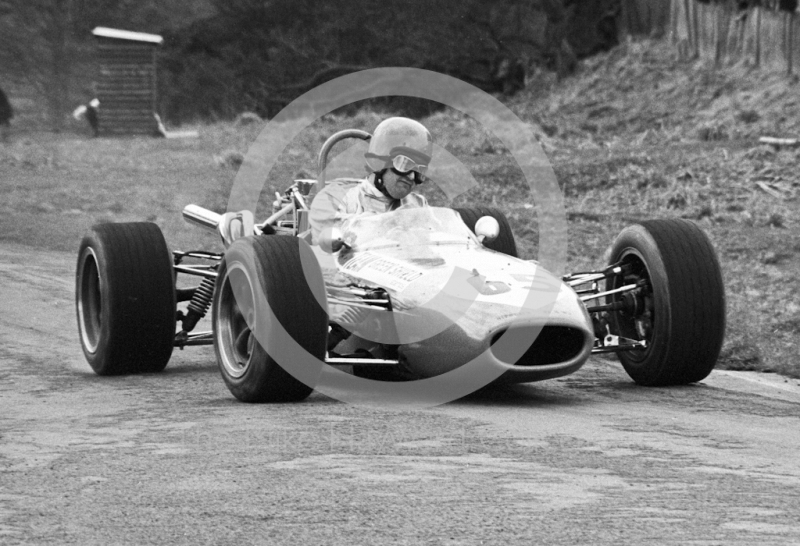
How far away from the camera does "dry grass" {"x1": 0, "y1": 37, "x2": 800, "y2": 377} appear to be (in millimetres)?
14555

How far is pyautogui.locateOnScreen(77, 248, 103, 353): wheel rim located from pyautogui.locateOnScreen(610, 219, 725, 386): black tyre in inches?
151

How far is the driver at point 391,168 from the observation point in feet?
29.7

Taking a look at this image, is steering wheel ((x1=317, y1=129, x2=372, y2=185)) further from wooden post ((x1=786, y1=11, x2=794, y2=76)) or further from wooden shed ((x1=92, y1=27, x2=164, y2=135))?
wooden shed ((x1=92, y1=27, x2=164, y2=135))

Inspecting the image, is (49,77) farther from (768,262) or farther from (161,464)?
(161,464)

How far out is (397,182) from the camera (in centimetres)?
912

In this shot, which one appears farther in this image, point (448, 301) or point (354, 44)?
point (354, 44)

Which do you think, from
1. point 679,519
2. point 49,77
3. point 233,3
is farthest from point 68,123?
point 679,519

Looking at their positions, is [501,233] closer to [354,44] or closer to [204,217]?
[204,217]

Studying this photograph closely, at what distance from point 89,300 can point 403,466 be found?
14.9 feet

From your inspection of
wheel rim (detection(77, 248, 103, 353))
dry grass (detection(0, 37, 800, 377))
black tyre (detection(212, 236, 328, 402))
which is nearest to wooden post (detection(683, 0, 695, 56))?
dry grass (detection(0, 37, 800, 377))

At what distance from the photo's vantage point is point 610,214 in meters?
17.5

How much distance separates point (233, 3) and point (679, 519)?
120ft

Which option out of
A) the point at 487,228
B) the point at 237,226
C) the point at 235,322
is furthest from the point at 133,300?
the point at 487,228

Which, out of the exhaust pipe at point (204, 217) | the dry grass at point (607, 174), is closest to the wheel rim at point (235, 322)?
the exhaust pipe at point (204, 217)
